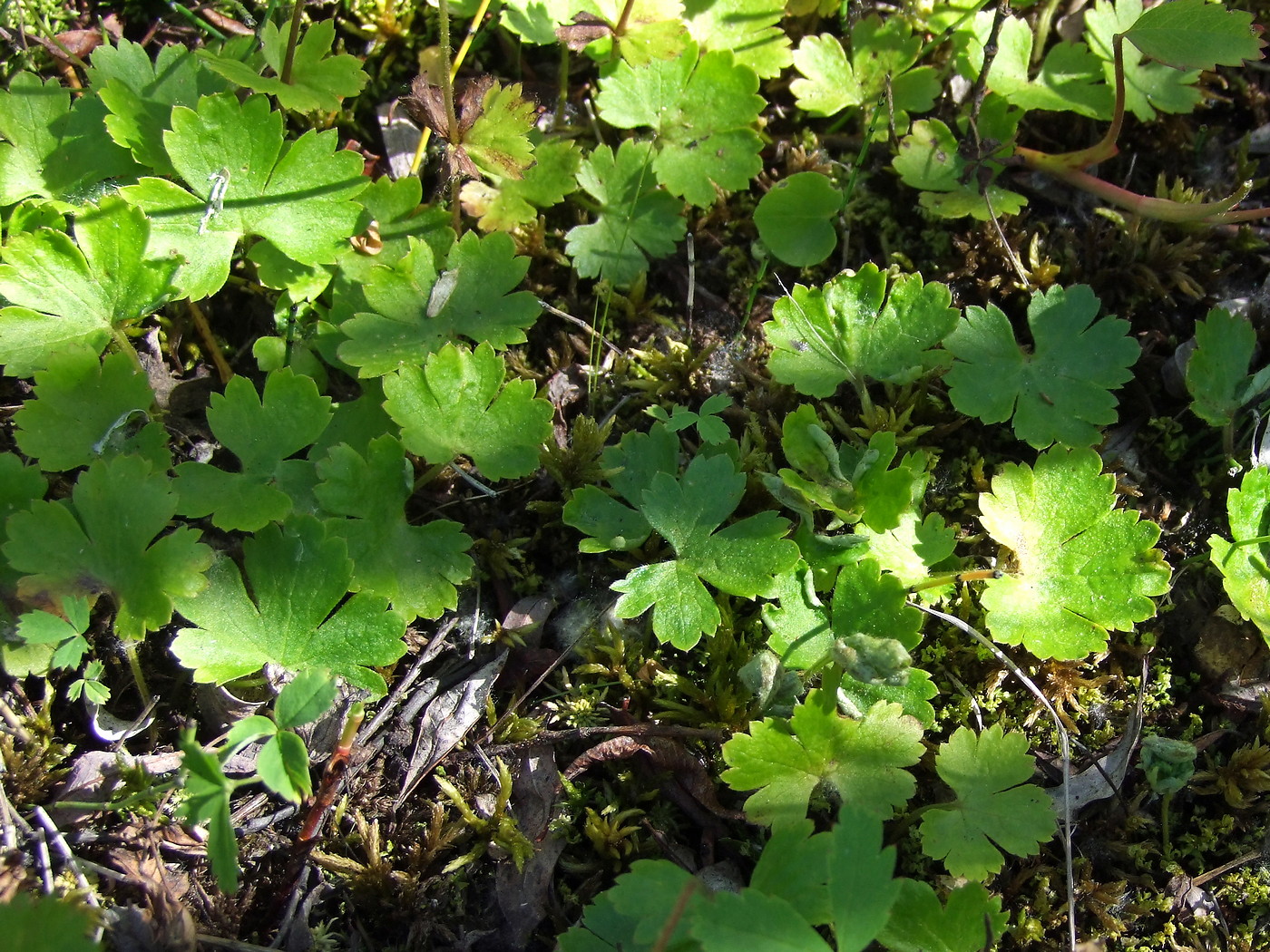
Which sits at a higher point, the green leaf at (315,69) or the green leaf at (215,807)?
the green leaf at (315,69)

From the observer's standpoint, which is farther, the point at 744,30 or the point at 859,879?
the point at 744,30

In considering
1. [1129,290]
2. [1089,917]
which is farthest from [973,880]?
[1129,290]

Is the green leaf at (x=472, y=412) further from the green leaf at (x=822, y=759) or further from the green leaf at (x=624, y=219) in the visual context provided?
the green leaf at (x=822, y=759)

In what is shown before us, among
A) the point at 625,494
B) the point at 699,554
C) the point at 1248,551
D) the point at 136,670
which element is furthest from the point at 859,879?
the point at 136,670

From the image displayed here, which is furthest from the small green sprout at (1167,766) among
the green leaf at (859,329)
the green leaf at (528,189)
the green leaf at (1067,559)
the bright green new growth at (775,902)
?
the green leaf at (528,189)

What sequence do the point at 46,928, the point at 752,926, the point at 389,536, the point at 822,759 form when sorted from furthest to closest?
the point at 389,536 < the point at 822,759 < the point at 752,926 < the point at 46,928

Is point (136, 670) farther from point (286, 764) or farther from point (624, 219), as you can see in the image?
point (624, 219)

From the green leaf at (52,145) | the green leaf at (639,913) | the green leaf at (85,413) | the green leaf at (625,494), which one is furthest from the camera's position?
the green leaf at (52,145)
